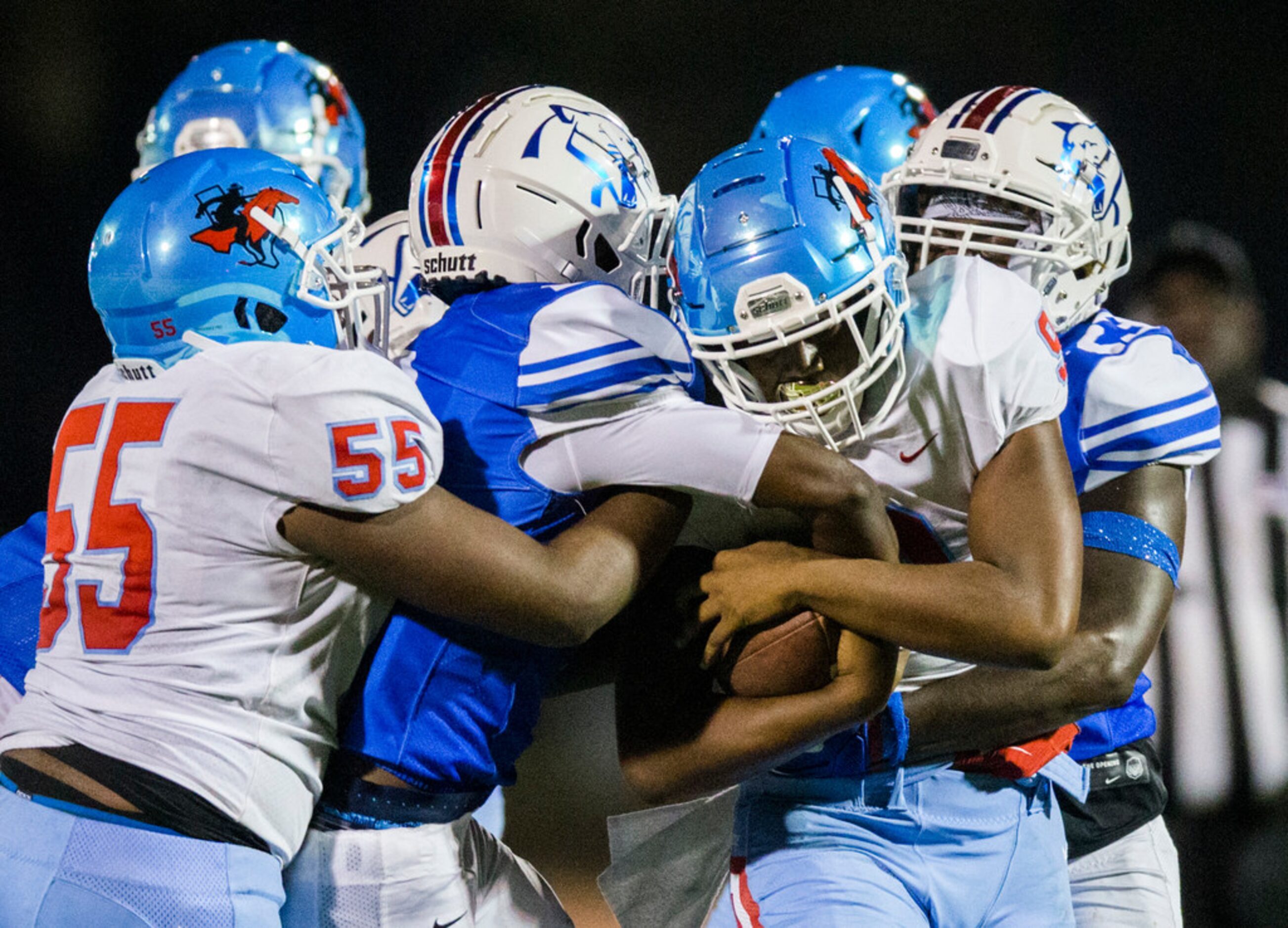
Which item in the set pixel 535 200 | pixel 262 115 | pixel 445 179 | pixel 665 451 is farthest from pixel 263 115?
pixel 665 451

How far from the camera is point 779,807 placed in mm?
1670

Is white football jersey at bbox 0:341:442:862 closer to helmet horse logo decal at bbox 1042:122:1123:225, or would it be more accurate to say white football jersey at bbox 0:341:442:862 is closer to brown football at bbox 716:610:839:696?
brown football at bbox 716:610:839:696

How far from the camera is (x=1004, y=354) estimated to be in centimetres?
151

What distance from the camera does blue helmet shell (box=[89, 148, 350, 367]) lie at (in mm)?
1542

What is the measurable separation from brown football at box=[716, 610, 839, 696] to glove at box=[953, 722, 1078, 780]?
0.29 meters

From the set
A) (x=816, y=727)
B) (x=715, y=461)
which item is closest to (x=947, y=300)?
(x=715, y=461)

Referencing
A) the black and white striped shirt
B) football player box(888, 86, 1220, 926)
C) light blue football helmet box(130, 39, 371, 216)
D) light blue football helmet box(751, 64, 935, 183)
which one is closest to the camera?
football player box(888, 86, 1220, 926)

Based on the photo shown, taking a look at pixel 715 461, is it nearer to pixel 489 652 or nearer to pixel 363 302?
pixel 489 652

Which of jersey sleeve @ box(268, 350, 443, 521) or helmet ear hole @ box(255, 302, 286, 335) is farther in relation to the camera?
Result: helmet ear hole @ box(255, 302, 286, 335)

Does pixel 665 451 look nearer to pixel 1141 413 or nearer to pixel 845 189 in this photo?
pixel 845 189

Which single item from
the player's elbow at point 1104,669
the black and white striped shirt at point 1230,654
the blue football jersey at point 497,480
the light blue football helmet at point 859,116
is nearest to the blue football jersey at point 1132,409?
the player's elbow at point 1104,669

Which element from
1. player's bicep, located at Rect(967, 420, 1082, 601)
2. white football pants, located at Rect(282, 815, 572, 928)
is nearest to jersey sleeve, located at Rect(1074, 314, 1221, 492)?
player's bicep, located at Rect(967, 420, 1082, 601)

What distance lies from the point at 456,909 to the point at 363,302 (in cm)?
100

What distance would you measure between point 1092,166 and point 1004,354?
677mm
